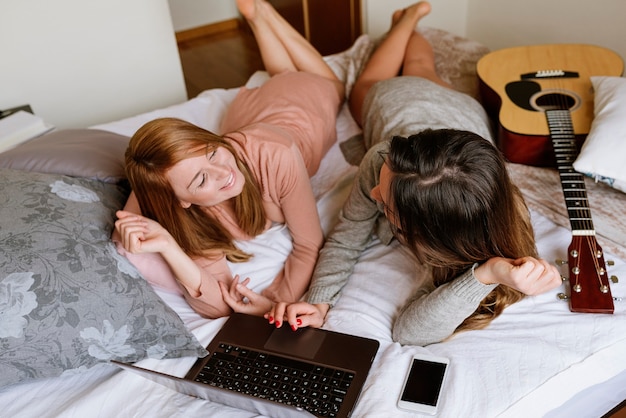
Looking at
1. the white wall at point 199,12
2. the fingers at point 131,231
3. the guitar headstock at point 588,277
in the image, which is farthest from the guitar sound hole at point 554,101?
the white wall at point 199,12

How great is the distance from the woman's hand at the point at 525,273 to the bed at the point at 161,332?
152 mm

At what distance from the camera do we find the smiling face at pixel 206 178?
116cm

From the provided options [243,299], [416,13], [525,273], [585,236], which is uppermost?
[416,13]

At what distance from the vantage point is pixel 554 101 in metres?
1.57

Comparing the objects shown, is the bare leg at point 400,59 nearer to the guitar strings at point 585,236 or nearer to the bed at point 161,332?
the guitar strings at point 585,236

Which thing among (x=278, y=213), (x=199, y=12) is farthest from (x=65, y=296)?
(x=199, y=12)

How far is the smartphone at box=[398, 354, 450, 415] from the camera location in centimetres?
96

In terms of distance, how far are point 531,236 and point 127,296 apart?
77cm

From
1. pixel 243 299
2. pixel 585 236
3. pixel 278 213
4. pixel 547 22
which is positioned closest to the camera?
pixel 585 236

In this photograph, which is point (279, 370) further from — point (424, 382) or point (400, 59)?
point (400, 59)

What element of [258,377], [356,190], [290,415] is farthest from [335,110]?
[290,415]

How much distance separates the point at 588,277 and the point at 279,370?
61 cm

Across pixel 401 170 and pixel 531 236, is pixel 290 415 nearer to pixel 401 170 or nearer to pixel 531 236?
pixel 401 170

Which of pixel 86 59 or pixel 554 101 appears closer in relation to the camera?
pixel 554 101
